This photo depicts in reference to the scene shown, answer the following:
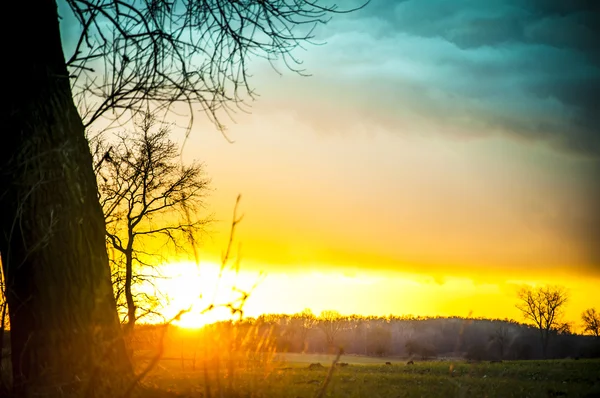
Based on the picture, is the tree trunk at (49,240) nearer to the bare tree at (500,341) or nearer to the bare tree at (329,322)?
the bare tree at (329,322)

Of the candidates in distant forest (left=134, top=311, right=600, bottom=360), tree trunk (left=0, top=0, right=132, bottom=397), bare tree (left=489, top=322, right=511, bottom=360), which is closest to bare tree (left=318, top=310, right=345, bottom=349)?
tree trunk (left=0, top=0, right=132, bottom=397)

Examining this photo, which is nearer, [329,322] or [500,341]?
[329,322]

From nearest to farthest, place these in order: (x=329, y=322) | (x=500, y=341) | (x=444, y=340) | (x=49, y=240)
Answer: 1. (x=49, y=240)
2. (x=329, y=322)
3. (x=500, y=341)
4. (x=444, y=340)

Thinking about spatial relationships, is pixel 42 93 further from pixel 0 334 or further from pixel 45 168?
pixel 0 334

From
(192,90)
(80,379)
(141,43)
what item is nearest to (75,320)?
(80,379)

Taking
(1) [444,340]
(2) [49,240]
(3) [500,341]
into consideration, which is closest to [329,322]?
(2) [49,240]

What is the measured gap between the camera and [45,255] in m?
4.16

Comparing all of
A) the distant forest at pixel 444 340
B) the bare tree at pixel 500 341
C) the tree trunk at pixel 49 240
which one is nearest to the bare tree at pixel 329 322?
the tree trunk at pixel 49 240

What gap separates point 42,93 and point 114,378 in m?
2.33

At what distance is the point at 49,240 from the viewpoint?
13.6 feet

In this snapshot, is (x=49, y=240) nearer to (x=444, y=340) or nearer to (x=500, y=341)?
(x=500, y=341)

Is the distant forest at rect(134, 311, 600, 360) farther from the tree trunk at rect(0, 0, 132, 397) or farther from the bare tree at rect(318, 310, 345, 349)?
the tree trunk at rect(0, 0, 132, 397)

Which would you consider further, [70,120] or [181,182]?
[181,182]

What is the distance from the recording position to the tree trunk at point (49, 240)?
13.2 feet
